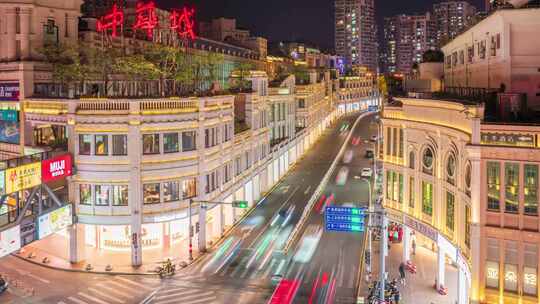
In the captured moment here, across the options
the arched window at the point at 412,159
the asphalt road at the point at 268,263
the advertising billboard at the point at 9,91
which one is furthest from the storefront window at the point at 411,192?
the advertising billboard at the point at 9,91

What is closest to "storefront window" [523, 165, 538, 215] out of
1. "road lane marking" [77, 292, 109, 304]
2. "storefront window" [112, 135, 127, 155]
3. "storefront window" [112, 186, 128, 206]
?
"road lane marking" [77, 292, 109, 304]

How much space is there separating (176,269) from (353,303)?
16926 millimetres

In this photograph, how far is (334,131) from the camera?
151250mm

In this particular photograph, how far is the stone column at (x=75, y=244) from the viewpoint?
173ft

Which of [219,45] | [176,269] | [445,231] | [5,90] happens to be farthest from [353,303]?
[219,45]

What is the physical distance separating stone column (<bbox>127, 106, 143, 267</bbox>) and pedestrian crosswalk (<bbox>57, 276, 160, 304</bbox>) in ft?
11.7

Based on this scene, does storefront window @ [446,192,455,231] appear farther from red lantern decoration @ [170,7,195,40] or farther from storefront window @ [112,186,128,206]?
red lantern decoration @ [170,7,195,40]

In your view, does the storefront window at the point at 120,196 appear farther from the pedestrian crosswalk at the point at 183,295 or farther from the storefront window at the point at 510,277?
the storefront window at the point at 510,277

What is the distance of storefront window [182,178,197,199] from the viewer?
55.8 m

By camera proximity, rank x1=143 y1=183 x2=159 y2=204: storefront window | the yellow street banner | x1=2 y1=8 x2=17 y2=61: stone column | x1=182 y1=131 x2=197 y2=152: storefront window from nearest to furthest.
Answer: the yellow street banner → x1=143 y1=183 x2=159 y2=204: storefront window → x1=182 y1=131 x2=197 y2=152: storefront window → x1=2 y1=8 x2=17 y2=61: stone column

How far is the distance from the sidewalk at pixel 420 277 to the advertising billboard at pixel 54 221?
2714 cm

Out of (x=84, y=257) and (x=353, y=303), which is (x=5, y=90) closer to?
(x=84, y=257)

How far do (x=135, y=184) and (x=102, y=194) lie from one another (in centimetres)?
339

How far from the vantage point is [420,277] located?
48.6m
